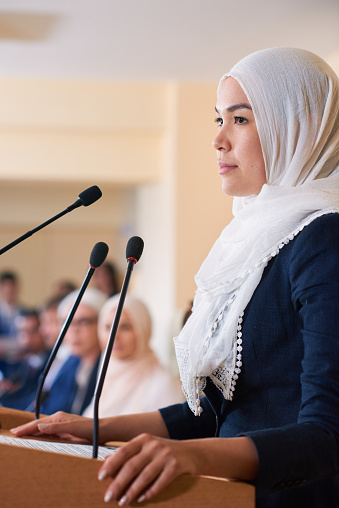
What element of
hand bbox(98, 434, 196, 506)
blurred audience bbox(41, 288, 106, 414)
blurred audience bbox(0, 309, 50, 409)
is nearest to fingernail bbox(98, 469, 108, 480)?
hand bbox(98, 434, 196, 506)

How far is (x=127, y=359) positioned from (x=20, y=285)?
26.9ft

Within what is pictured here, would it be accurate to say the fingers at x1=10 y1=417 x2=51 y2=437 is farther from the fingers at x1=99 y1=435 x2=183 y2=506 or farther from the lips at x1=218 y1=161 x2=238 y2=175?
the lips at x1=218 y1=161 x2=238 y2=175

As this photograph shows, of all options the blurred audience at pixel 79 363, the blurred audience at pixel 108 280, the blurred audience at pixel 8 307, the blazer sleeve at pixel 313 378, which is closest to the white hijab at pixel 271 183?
the blazer sleeve at pixel 313 378

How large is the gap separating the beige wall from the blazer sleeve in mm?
3329

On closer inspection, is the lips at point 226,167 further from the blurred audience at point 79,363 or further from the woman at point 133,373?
the blurred audience at point 79,363

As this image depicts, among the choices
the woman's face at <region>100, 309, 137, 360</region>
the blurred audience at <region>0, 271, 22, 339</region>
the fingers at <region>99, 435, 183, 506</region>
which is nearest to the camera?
the fingers at <region>99, 435, 183, 506</region>

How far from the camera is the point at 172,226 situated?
534cm

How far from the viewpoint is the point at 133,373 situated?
395 cm

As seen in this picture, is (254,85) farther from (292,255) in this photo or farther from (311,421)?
(311,421)

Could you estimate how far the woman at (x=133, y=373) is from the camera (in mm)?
3807

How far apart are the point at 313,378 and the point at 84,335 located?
12.4 feet

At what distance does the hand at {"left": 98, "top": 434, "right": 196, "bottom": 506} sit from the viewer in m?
0.84

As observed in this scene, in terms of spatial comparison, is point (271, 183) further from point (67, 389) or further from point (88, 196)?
point (67, 389)

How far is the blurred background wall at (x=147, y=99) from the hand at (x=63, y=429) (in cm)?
205
